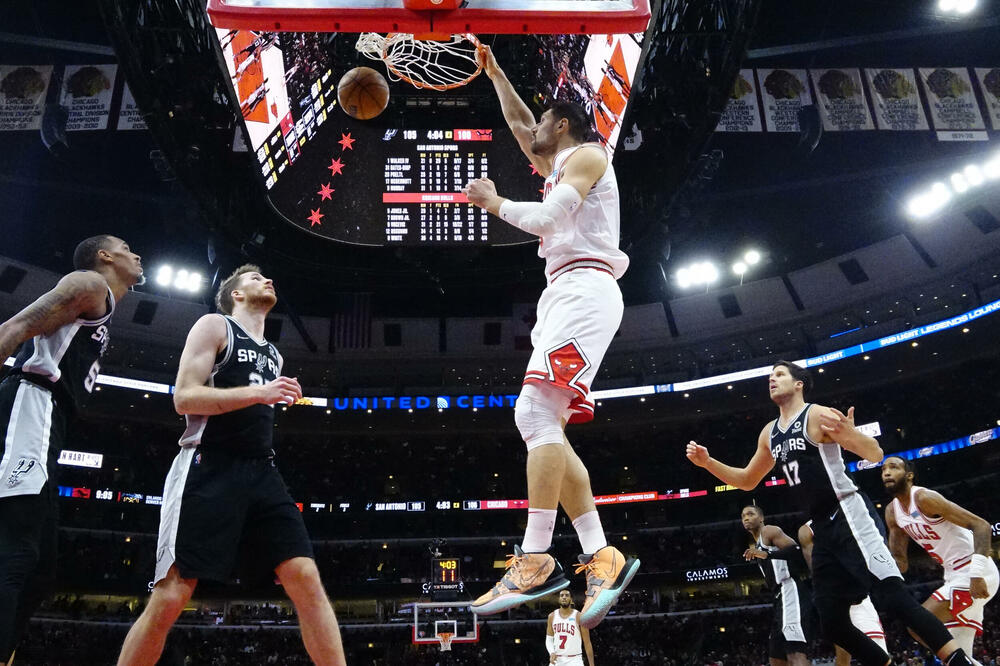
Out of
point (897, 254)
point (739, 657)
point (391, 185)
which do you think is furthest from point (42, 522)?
point (897, 254)

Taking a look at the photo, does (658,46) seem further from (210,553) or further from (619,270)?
(210,553)

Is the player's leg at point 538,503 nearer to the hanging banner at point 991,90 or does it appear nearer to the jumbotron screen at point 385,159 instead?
the jumbotron screen at point 385,159

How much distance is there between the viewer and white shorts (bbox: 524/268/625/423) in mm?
3365

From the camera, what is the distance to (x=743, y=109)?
46.1ft

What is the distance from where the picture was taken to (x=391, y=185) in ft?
43.7

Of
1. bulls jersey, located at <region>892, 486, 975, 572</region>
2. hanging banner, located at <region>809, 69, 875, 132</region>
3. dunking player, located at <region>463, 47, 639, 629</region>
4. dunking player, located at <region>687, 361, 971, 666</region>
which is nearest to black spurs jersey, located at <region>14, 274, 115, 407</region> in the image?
dunking player, located at <region>463, 47, 639, 629</region>

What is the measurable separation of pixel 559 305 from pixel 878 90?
12.8m

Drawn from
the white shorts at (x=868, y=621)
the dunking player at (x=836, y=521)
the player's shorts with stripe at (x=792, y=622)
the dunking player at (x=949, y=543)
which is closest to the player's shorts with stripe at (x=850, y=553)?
the dunking player at (x=836, y=521)

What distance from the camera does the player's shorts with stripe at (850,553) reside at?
4.92 m

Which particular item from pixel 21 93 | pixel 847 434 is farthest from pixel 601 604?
pixel 21 93

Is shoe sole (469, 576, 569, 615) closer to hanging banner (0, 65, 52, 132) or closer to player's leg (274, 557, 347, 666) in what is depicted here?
player's leg (274, 557, 347, 666)

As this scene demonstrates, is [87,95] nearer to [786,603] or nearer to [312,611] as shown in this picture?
[312,611]

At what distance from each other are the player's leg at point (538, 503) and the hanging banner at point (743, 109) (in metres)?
11.9

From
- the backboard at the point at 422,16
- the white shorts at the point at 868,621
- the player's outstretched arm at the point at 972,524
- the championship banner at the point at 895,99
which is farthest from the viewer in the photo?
the championship banner at the point at 895,99
